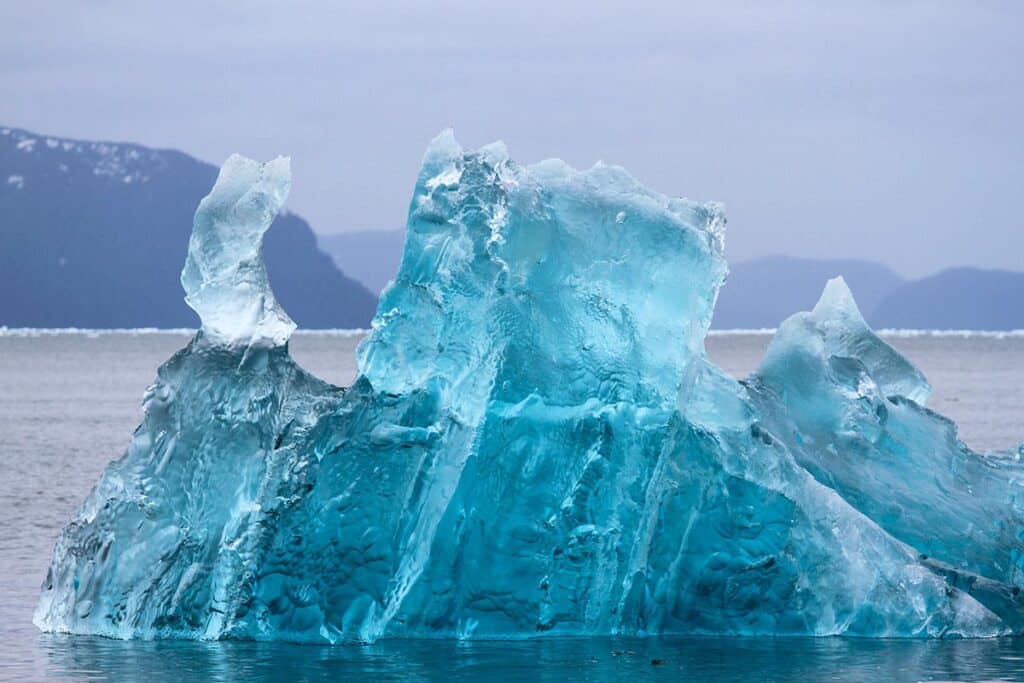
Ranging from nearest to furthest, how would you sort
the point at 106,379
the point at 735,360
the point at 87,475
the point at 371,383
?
1. the point at 371,383
2. the point at 87,475
3. the point at 106,379
4. the point at 735,360

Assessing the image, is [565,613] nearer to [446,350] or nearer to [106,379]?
[446,350]

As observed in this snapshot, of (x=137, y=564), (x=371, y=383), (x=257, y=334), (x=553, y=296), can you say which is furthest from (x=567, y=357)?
(x=137, y=564)

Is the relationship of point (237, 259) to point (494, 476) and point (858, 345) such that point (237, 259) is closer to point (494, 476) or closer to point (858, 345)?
point (494, 476)

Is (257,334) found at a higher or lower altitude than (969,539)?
higher

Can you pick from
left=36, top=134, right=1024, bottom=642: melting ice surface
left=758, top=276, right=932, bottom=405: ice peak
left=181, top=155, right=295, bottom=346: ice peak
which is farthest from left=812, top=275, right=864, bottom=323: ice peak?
left=181, top=155, right=295, bottom=346: ice peak

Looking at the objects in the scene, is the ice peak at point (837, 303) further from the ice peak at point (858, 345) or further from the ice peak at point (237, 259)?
the ice peak at point (237, 259)

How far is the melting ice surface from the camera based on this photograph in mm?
17484

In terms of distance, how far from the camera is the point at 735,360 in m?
128

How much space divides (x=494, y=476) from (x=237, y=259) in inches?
140

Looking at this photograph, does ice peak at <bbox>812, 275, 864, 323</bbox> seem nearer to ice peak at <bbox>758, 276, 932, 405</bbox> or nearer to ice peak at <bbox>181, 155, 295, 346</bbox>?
ice peak at <bbox>758, 276, 932, 405</bbox>

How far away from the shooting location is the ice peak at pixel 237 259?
18.5 metres

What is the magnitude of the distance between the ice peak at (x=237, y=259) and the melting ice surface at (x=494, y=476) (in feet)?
0.11

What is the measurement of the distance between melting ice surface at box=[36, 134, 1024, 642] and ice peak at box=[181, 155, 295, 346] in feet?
0.11

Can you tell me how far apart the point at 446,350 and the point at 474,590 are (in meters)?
2.34
